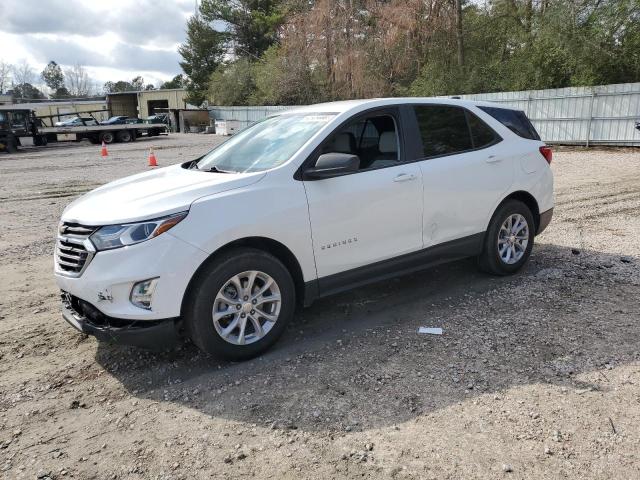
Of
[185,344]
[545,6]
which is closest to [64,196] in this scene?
[185,344]

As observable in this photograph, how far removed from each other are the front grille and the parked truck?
95.9 feet

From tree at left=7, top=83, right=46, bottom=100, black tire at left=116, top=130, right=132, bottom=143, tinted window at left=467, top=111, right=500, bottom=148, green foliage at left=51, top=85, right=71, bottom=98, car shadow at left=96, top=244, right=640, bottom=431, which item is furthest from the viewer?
green foliage at left=51, top=85, right=71, bottom=98

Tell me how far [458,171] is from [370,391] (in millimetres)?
2348

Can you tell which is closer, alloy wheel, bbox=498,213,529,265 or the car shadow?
the car shadow

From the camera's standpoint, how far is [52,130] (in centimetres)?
3188

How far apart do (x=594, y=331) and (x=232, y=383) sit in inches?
114

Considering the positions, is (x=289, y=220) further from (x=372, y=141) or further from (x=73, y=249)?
(x=73, y=249)

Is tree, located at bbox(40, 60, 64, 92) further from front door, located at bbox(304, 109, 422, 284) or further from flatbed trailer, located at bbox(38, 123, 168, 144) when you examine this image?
front door, located at bbox(304, 109, 422, 284)

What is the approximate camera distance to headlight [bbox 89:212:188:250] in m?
3.35

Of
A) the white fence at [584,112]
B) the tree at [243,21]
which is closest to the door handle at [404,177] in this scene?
the white fence at [584,112]

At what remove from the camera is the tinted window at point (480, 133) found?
5094mm

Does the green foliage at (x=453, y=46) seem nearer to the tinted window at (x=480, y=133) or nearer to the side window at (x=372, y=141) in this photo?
the tinted window at (x=480, y=133)

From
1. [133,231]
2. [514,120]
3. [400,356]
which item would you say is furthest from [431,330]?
[514,120]

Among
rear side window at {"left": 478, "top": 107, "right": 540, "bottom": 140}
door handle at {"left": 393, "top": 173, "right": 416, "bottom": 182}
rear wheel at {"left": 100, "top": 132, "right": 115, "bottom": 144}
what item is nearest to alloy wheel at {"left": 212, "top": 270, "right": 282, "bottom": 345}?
door handle at {"left": 393, "top": 173, "right": 416, "bottom": 182}
